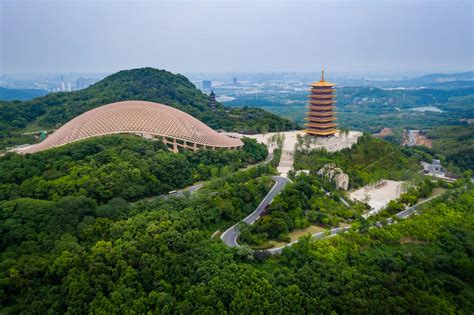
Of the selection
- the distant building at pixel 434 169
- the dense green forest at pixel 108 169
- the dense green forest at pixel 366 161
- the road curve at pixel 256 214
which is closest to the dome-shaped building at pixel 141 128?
the dense green forest at pixel 108 169

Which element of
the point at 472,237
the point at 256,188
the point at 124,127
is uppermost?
the point at 124,127

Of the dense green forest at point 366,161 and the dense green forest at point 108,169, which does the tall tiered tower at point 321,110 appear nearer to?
the dense green forest at point 366,161

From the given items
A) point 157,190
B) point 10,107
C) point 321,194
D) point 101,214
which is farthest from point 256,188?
point 10,107

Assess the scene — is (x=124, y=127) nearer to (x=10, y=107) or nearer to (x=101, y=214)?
(x=101, y=214)

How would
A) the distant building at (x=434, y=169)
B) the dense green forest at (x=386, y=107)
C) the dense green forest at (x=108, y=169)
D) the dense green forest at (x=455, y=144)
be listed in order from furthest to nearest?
the dense green forest at (x=386, y=107), the dense green forest at (x=455, y=144), the distant building at (x=434, y=169), the dense green forest at (x=108, y=169)

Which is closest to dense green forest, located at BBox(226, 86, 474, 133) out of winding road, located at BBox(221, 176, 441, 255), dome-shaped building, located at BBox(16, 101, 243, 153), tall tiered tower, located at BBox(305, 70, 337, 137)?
tall tiered tower, located at BBox(305, 70, 337, 137)

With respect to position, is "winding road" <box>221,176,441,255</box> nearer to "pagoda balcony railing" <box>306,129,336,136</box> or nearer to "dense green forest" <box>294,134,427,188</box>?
"dense green forest" <box>294,134,427,188</box>
